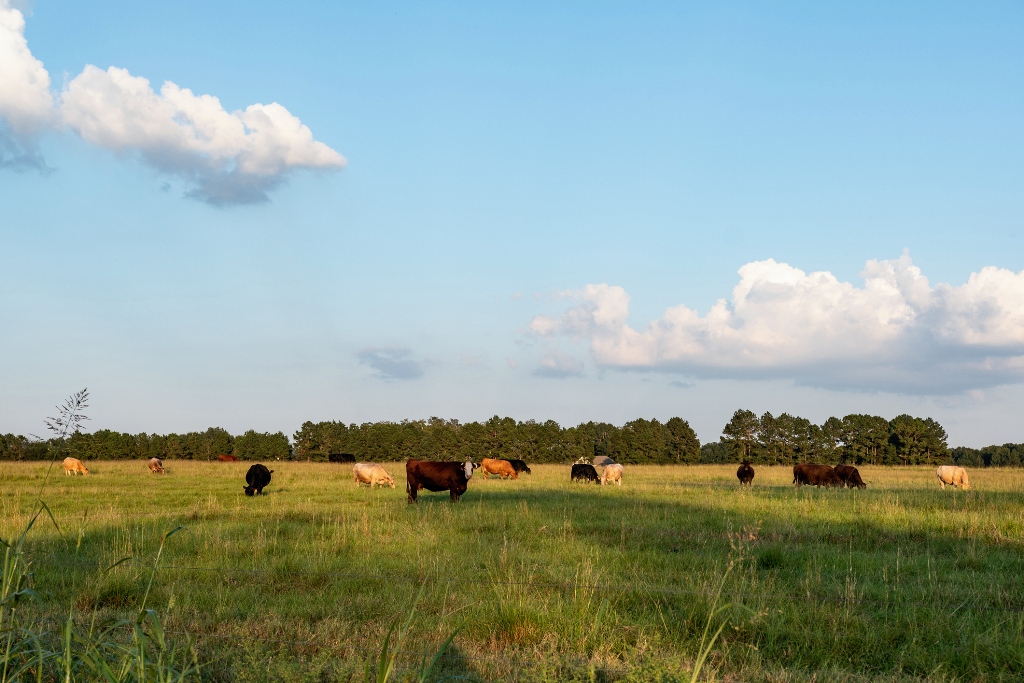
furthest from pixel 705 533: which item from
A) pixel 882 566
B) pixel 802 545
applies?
pixel 882 566

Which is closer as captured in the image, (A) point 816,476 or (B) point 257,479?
(B) point 257,479

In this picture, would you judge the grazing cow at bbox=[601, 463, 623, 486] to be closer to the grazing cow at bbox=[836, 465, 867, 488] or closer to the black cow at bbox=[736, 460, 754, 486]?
the black cow at bbox=[736, 460, 754, 486]

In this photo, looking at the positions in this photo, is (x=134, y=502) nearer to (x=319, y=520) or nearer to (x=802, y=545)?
(x=319, y=520)

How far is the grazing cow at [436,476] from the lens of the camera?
20078 mm

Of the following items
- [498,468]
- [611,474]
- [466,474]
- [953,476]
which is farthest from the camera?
[498,468]

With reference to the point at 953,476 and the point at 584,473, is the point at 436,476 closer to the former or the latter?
the point at 584,473

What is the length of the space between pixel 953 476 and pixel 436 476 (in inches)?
1024

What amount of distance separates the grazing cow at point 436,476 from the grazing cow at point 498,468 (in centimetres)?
1571

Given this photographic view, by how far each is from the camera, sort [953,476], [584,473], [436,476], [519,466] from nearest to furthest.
A: [436,476], [953,476], [584,473], [519,466]

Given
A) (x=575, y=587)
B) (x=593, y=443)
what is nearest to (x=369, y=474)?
(x=575, y=587)

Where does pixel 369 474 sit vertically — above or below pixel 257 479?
below

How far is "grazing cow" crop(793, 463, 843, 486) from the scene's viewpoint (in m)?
30.1

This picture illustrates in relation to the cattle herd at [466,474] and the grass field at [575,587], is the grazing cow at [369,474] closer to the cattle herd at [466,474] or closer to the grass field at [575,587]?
the cattle herd at [466,474]

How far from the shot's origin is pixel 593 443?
81438 millimetres
